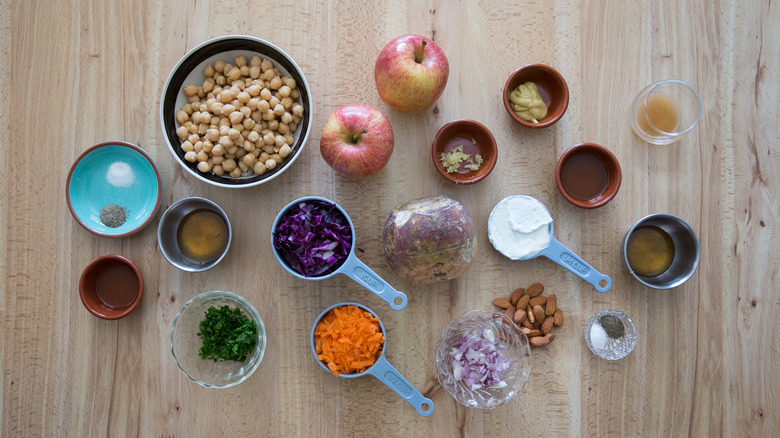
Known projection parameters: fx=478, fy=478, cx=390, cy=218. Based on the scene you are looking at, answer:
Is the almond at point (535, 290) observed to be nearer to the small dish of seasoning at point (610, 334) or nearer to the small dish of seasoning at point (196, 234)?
the small dish of seasoning at point (610, 334)

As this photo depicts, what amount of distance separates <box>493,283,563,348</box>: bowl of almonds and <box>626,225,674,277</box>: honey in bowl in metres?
0.31

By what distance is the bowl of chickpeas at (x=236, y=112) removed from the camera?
4.87ft

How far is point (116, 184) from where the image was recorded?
1.59 meters

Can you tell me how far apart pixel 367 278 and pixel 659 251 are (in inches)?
40.0

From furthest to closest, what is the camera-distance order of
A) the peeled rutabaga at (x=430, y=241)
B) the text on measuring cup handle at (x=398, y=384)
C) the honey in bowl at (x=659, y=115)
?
the honey in bowl at (x=659, y=115), the text on measuring cup handle at (x=398, y=384), the peeled rutabaga at (x=430, y=241)

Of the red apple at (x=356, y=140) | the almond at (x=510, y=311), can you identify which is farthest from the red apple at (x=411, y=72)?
the almond at (x=510, y=311)

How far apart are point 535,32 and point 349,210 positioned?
88cm

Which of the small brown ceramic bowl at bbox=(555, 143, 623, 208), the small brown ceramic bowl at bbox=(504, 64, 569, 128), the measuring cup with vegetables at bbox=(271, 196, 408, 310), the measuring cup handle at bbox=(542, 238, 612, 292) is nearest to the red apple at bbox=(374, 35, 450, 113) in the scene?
the small brown ceramic bowl at bbox=(504, 64, 569, 128)

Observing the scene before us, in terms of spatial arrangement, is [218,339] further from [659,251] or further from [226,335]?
[659,251]

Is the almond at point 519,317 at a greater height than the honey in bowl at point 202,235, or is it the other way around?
the honey in bowl at point 202,235

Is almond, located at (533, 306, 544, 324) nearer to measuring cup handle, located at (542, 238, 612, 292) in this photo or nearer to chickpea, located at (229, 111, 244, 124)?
measuring cup handle, located at (542, 238, 612, 292)

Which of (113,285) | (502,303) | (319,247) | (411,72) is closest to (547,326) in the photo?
(502,303)

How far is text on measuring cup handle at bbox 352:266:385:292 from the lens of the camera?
145 cm

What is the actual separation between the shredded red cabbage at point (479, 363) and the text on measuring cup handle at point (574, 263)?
35 centimetres
